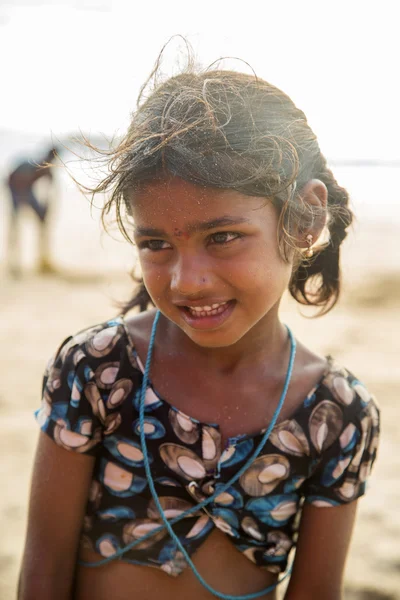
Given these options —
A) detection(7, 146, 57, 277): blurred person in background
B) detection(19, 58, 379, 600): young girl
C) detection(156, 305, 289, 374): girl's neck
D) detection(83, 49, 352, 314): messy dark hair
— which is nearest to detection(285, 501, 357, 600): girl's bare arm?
detection(19, 58, 379, 600): young girl

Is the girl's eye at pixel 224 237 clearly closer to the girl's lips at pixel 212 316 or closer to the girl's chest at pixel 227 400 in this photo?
the girl's lips at pixel 212 316

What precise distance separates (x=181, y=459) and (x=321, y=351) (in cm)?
374

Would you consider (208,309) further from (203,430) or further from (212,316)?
(203,430)

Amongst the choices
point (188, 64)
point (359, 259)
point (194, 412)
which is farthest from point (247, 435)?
point (359, 259)

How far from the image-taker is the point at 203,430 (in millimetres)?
1591

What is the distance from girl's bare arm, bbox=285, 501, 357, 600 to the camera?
5.36 ft

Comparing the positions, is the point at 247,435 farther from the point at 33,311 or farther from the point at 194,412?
the point at 33,311

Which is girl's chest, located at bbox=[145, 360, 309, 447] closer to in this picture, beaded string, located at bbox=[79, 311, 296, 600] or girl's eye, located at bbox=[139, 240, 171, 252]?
beaded string, located at bbox=[79, 311, 296, 600]

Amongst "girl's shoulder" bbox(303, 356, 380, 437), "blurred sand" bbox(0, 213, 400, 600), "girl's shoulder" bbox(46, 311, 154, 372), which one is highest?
"girl's shoulder" bbox(46, 311, 154, 372)

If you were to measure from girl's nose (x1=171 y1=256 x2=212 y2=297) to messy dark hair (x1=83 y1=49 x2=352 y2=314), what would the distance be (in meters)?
0.16

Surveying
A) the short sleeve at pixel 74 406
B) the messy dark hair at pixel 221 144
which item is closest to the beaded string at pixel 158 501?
the short sleeve at pixel 74 406

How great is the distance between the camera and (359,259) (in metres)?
9.52

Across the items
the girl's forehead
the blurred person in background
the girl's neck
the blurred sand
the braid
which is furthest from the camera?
the blurred person in background

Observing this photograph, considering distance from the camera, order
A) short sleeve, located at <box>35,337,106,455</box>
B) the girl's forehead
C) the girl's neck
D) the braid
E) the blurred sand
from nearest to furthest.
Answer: the girl's forehead < short sleeve, located at <box>35,337,106,455</box> < the girl's neck < the braid < the blurred sand
